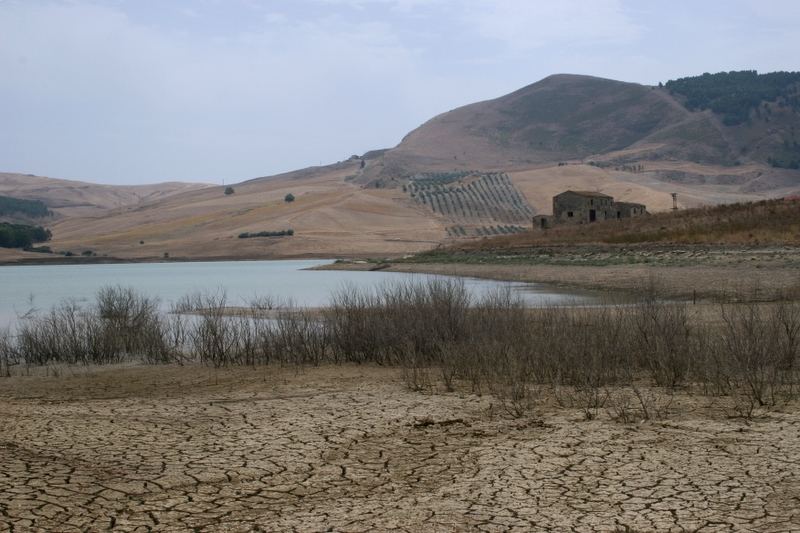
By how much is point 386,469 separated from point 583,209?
64.8 m

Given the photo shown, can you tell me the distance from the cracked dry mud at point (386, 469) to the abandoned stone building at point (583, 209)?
6129 cm

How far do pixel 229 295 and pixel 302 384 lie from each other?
90.8ft

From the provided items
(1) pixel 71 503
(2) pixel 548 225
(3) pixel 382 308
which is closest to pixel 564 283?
(3) pixel 382 308

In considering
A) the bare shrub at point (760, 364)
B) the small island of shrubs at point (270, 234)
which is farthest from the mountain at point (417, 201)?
the bare shrub at point (760, 364)

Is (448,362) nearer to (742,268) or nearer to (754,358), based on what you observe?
(754,358)

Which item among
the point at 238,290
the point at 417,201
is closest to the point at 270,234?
the point at 417,201

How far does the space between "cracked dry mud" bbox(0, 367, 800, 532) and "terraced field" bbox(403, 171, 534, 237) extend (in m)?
93.3

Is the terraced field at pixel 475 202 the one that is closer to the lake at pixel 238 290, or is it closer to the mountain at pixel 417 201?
the mountain at pixel 417 201

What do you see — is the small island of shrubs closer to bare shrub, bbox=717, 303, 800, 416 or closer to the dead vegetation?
the dead vegetation

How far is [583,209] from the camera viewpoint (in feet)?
230

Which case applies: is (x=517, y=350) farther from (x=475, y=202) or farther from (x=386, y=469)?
(x=475, y=202)

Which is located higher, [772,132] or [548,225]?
[772,132]

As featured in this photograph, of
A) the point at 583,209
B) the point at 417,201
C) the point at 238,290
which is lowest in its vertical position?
the point at 238,290

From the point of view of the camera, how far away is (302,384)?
1289 centimetres
